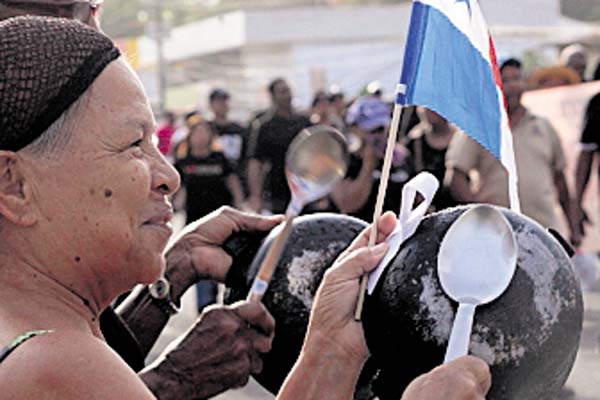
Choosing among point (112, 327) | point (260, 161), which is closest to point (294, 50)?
point (260, 161)

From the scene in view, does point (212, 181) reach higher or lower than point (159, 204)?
lower

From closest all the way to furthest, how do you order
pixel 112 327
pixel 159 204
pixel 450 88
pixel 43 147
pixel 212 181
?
pixel 43 147 → pixel 159 204 → pixel 450 88 → pixel 112 327 → pixel 212 181

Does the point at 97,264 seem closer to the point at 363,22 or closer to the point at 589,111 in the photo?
the point at 589,111

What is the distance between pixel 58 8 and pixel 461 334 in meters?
1.34

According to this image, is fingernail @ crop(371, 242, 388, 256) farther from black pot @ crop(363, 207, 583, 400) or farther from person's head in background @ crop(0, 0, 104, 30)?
person's head in background @ crop(0, 0, 104, 30)

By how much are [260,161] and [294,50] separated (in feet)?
95.5

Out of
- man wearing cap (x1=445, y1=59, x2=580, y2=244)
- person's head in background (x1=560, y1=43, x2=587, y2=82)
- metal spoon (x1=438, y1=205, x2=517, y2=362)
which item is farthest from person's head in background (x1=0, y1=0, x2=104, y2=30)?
person's head in background (x1=560, y1=43, x2=587, y2=82)

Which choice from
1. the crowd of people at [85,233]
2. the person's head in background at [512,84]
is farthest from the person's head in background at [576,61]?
the crowd of people at [85,233]

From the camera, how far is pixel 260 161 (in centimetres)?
1215

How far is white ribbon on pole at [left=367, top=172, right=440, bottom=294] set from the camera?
246cm

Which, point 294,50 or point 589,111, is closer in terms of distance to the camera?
point 589,111

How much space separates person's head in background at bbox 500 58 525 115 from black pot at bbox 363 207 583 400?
670cm

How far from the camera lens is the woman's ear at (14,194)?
2.24 m

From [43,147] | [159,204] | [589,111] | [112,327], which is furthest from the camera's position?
[589,111]
